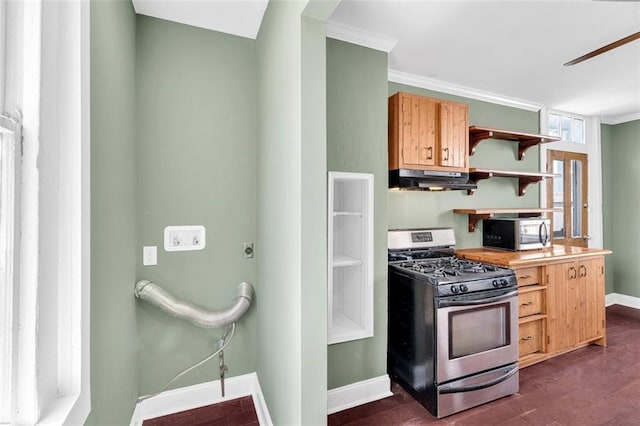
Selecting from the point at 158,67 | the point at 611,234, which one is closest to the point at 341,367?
the point at 158,67

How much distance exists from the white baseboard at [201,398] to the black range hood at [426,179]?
75.4 inches

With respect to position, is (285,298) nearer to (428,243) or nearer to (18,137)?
(18,137)

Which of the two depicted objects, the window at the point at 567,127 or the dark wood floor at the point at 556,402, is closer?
the dark wood floor at the point at 556,402

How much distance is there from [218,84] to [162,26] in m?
0.50

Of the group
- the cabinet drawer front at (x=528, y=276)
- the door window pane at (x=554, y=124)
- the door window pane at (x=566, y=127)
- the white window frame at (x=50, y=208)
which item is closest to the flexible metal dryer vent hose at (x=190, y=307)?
the white window frame at (x=50, y=208)

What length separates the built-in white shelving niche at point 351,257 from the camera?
211 centimetres

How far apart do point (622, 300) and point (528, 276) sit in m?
3.07

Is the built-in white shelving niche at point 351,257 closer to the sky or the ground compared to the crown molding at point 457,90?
closer to the ground

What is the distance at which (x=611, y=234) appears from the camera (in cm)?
433

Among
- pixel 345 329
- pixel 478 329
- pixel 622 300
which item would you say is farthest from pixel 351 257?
pixel 622 300

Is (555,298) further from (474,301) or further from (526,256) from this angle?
(474,301)

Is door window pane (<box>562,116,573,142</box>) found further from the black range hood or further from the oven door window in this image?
the oven door window

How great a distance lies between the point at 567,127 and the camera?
405 cm

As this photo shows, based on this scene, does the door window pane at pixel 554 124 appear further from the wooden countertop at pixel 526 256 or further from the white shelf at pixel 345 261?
the white shelf at pixel 345 261
